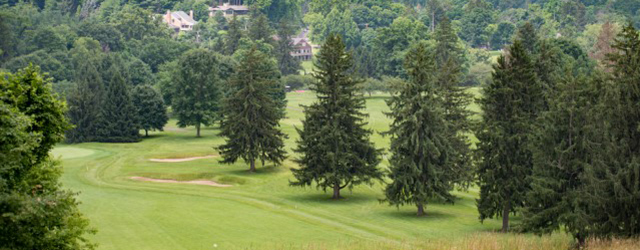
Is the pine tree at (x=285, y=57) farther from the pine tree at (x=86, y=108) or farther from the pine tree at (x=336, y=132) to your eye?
the pine tree at (x=336, y=132)

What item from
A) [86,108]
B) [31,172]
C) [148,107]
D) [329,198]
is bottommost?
[329,198]

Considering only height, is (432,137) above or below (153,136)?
above

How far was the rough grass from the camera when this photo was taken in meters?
42.2

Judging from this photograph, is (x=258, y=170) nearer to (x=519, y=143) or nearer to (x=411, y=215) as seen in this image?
(x=411, y=215)

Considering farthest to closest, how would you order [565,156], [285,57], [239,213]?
1. [285,57]
2. [239,213]
3. [565,156]

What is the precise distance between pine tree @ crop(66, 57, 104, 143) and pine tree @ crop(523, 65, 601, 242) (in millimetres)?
66070

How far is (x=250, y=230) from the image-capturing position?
154 ft

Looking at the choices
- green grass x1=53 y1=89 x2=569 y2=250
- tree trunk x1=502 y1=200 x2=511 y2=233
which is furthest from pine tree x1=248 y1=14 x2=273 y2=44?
tree trunk x1=502 y1=200 x2=511 y2=233

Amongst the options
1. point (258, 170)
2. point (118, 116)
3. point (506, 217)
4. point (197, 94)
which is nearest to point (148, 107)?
point (118, 116)

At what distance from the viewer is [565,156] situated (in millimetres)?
41812

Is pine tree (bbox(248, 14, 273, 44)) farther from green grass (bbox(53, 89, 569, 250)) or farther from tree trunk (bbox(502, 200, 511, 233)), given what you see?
tree trunk (bbox(502, 200, 511, 233))

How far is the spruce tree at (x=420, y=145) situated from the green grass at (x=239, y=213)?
5.53 feet

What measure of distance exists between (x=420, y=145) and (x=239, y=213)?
451 inches

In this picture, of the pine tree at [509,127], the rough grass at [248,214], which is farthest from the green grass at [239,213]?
the pine tree at [509,127]
